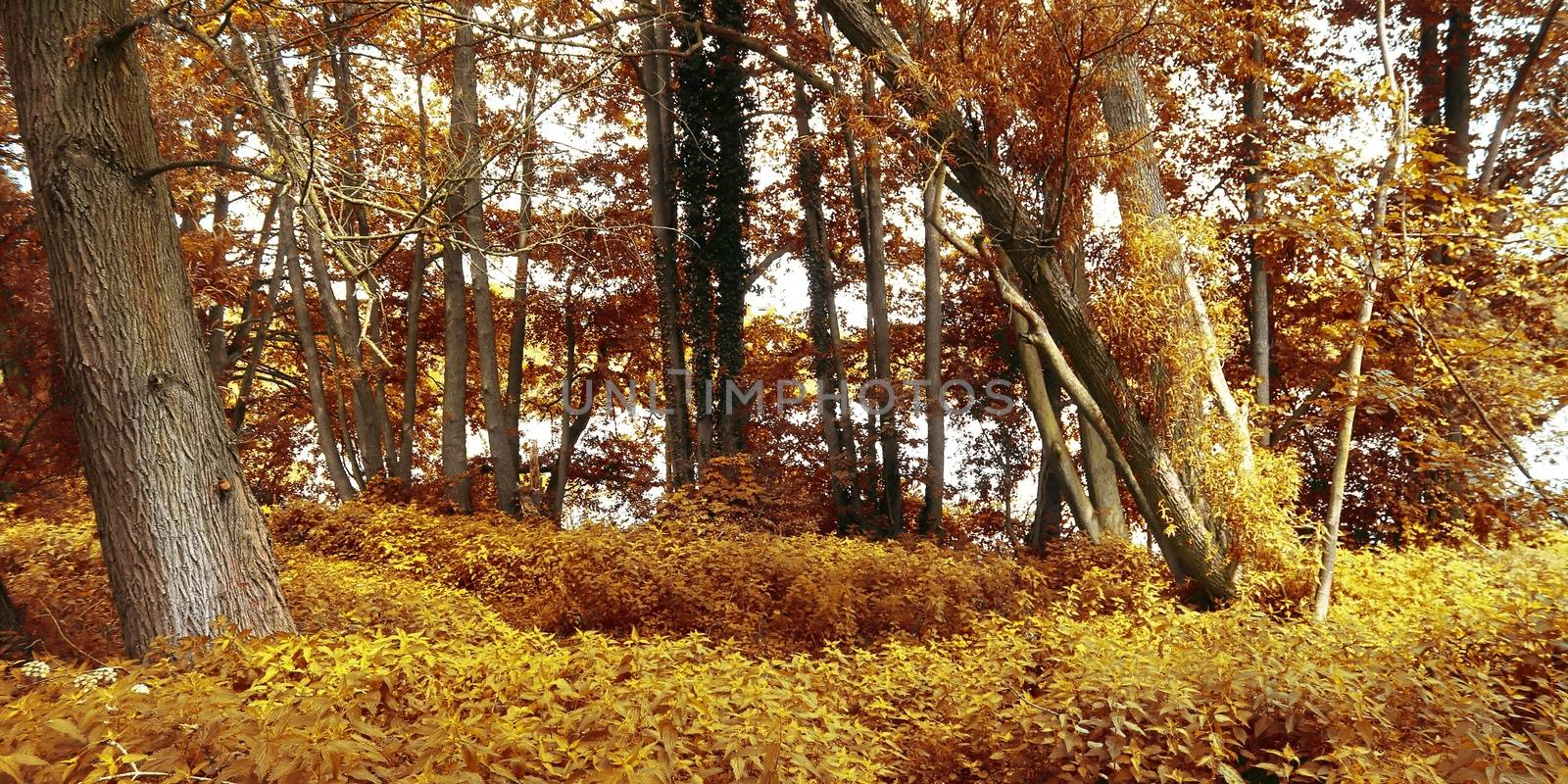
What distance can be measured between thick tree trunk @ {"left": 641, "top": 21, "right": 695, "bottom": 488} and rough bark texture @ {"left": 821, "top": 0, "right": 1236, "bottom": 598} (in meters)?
5.23

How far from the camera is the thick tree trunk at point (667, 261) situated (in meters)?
11.6

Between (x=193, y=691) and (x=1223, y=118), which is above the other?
(x=1223, y=118)

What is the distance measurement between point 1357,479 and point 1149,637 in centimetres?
909

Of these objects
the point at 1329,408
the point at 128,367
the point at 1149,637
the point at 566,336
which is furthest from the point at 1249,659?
the point at 566,336

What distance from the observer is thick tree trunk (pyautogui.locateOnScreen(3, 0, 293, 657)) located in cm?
430

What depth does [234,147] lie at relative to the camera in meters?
12.0

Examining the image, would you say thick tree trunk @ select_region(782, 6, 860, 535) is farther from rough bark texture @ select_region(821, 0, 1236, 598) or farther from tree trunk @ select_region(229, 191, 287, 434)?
tree trunk @ select_region(229, 191, 287, 434)

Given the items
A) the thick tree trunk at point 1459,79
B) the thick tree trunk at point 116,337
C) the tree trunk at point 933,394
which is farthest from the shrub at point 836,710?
the thick tree trunk at point 1459,79

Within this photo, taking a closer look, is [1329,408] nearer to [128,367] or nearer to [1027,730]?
[1027,730]

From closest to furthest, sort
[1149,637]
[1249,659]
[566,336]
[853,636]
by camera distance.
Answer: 1. [1249,659]
2. [1149,637]
3. [853,636]
4. [566,336]

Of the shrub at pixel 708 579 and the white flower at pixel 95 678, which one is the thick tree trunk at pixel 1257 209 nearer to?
the shrub at pixel 708 579

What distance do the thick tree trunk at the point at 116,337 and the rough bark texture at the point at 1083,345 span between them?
18.1 ft

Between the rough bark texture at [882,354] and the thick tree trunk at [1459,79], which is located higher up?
the thick tree trunk at [1459,79]

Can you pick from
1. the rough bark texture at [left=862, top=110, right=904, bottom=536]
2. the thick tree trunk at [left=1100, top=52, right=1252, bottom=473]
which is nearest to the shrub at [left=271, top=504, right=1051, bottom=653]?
the thick tree trunk at [left=1100, top=52, right=1252, bottom=473]
